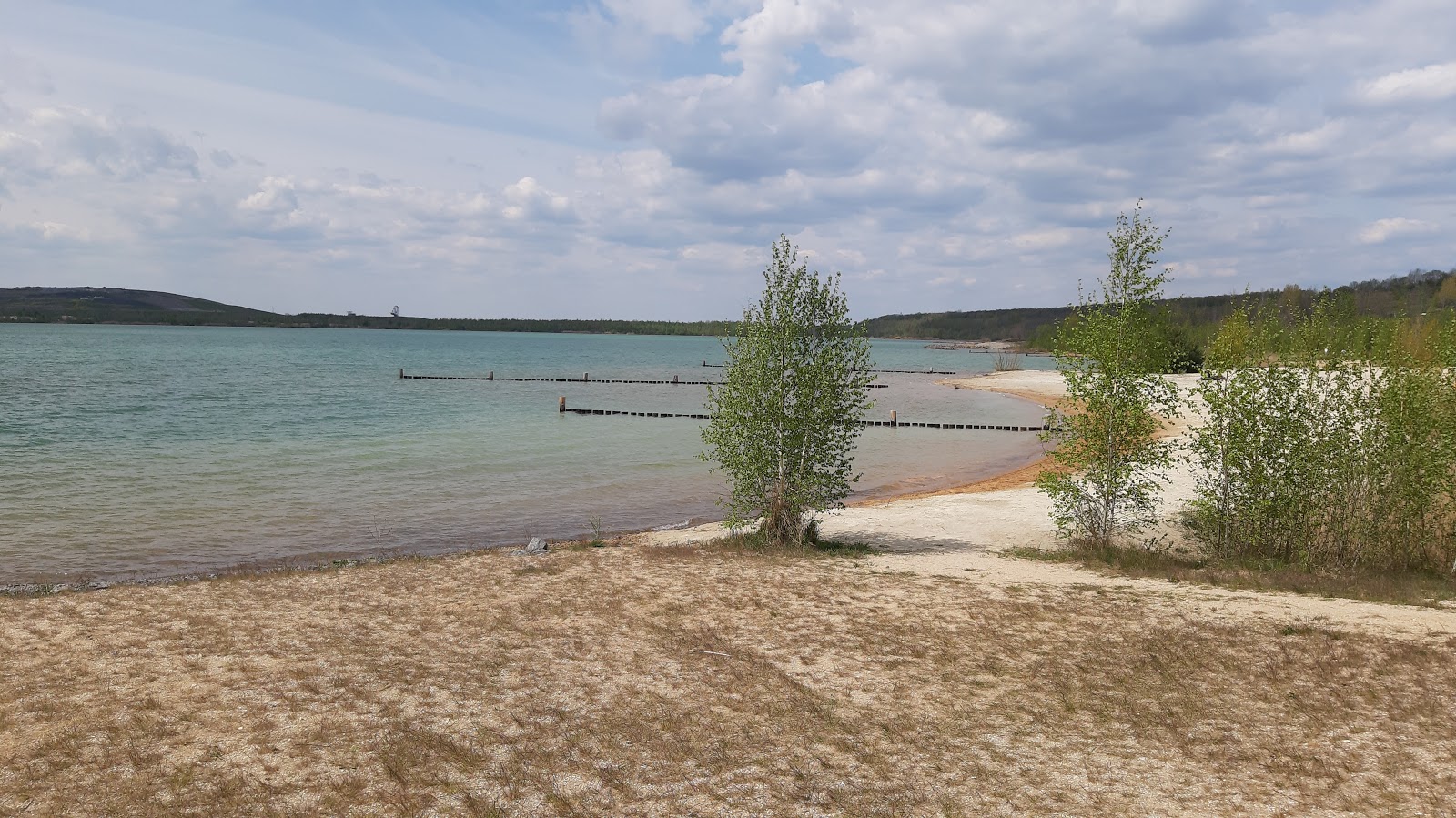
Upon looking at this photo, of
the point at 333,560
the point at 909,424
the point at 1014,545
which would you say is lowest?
the point at 333,560

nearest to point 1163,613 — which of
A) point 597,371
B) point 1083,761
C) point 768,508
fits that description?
point 1083,761

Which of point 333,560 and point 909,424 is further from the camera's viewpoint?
point 909,424

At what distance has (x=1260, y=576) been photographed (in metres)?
16.8

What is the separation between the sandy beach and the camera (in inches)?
330

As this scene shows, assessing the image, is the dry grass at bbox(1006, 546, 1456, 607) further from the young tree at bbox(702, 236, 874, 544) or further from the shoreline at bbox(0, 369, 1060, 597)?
the shoreline at bbox(0, 369, 1060, 597)

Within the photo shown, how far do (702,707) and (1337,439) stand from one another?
14.7 meters

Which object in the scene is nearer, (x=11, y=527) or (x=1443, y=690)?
(x=1443, y=690)

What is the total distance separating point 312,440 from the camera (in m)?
40.7

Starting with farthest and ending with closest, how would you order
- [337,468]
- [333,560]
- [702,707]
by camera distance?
[337,468] → [333,560] → [702,707]

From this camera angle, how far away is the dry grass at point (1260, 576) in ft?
50.9

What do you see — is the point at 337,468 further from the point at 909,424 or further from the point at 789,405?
the point at 909,424

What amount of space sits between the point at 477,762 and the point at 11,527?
68.2 ft

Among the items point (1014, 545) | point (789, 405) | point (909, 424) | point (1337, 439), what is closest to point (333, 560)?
point (789, 405)

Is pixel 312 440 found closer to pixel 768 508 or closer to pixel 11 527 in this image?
pixel 11 527
